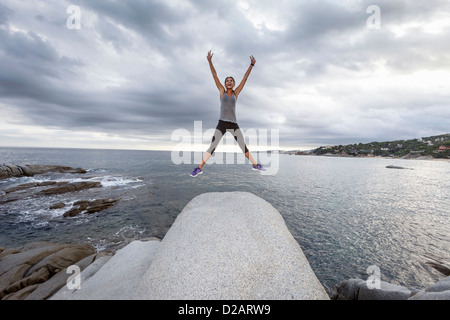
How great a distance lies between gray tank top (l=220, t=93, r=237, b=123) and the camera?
581 centimetres

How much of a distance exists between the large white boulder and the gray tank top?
10.3ft

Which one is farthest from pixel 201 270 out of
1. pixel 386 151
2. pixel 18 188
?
pixel 386 151

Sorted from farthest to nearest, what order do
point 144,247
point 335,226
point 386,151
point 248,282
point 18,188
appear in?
point 386,151 < point 18,188 < point 335,226 < point 144,247 < point 248,282

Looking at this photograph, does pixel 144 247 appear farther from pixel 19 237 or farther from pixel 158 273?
pixel 19 237

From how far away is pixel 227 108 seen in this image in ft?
19.2

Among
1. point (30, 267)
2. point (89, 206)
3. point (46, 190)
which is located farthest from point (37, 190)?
point (30, 267)

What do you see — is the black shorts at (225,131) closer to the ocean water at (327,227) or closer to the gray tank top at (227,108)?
the gray tank top at (227,108)

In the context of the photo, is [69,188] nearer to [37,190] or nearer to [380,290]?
[37,190]

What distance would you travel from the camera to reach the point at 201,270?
369 cm

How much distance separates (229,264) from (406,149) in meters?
200
